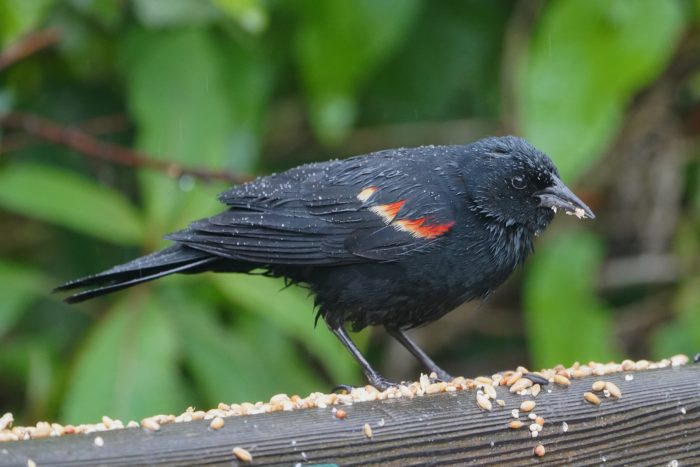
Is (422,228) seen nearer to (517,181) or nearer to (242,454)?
(517,181)

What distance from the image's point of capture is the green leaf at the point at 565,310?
4551 mm

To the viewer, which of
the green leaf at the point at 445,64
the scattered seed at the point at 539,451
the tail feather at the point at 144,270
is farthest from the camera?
the green leaf at the point at 445,64

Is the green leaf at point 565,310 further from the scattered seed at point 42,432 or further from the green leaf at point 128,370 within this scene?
the scattered seed at point 42,432

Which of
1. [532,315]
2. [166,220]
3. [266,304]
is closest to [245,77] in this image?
[166,220]

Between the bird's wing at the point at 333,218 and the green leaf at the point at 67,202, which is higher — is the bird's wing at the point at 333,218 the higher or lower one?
the lower one

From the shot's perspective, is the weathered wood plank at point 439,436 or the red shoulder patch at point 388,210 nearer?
the weathered wood plank at point 439,436

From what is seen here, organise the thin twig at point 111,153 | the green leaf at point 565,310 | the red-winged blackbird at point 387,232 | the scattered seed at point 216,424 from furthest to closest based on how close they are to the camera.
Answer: the green leaf at point 565,310 → the thin twig at point 111,153 → the red-winged blackbird at point 387,232 → the scattered seed at point 216,424

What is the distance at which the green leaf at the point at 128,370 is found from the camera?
375cm

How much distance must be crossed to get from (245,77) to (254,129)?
22cm

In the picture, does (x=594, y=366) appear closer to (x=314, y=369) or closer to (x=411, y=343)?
(x=411, y=343)

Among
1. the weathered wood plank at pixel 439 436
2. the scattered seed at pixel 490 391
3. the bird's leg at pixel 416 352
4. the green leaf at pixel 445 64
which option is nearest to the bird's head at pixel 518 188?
the bird's leg at pixel 416 352

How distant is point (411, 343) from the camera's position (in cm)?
352

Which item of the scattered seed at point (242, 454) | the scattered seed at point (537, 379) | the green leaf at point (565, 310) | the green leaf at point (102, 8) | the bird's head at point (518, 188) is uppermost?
the green leaf at point (102, 8)

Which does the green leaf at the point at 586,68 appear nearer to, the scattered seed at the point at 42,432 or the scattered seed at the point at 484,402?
the scattered seed at the point at 484,402
